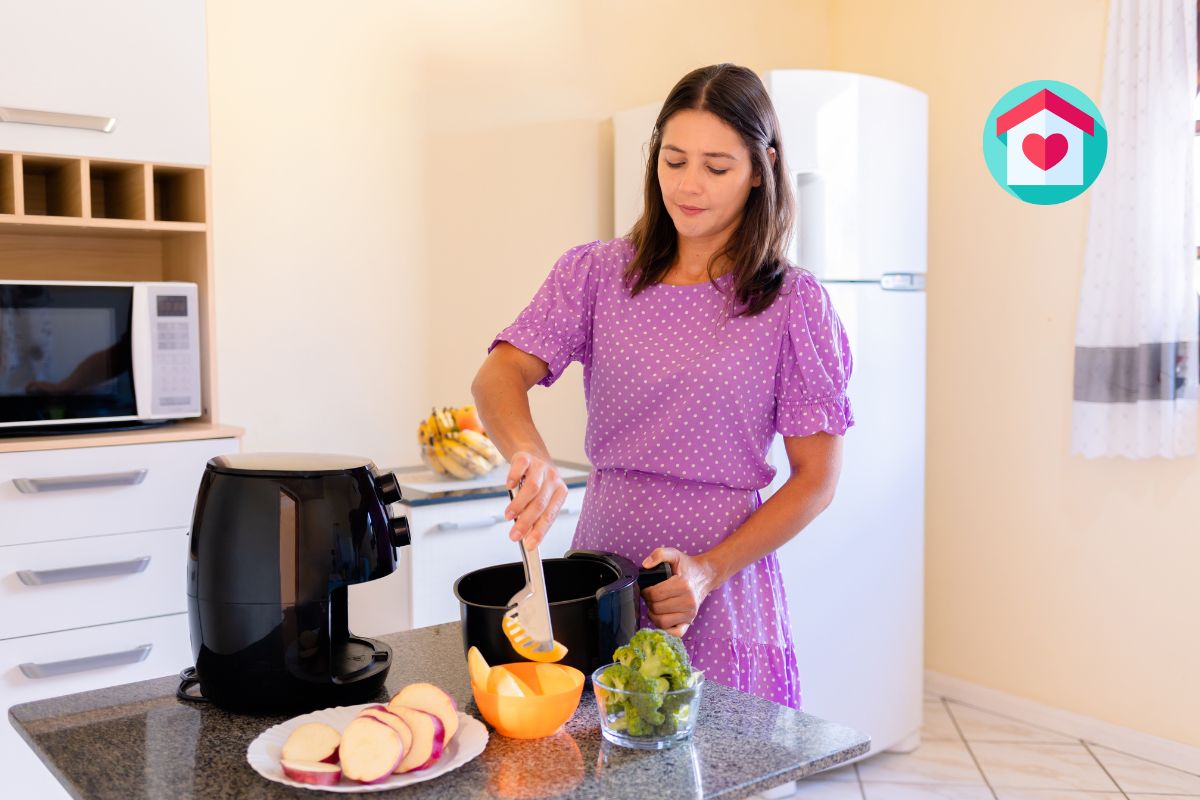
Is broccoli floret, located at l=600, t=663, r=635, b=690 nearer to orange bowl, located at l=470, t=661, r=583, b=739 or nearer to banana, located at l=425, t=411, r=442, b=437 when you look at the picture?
orange bowl, located at l=470, t=661, r=583, b=739

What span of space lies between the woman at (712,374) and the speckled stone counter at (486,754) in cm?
31

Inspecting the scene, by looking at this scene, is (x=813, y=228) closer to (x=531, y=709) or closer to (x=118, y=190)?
(x=118, y=190)

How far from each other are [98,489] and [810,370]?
1.46 metres

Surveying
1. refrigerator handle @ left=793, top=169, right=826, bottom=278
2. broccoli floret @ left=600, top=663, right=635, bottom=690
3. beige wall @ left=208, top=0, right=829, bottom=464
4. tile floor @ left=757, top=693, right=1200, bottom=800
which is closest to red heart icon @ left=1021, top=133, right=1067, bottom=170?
refrigerator handle @ left=793, top=169, right=826, bottom=278

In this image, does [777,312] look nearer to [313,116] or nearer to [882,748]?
[313,116]

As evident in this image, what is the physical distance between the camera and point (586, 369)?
1.53 metres

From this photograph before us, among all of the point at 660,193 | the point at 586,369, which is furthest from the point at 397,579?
the point at 660,193

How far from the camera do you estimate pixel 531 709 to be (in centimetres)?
95

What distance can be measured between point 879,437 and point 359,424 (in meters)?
1.40

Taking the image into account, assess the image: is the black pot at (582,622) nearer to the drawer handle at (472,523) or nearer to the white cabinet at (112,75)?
the drawer handle at (472,523)

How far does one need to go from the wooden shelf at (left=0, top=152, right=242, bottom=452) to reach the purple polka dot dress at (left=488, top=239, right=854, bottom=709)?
1.11 meters

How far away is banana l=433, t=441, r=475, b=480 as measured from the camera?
2.57m

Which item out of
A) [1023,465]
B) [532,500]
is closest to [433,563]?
[532,500]

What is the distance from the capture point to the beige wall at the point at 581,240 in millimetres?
2645
